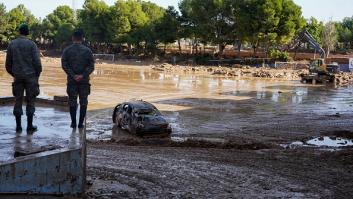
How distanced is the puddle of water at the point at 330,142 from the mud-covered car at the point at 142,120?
17.0 feet

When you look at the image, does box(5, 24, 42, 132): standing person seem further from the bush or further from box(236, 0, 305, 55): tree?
the bush

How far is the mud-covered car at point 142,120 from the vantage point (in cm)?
1795

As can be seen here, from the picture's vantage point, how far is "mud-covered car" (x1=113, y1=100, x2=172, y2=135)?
17953 mm

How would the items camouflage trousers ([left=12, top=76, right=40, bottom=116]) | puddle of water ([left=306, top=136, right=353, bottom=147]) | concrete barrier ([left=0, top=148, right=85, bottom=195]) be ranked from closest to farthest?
concrete barrier ([left=0, top=148, right=85, bottom=195]) < camouflage trousers ([left=12, top=76, right=40, bottom=116]) < puddle of water ([left=306, top=136, right=353, bottom=147])

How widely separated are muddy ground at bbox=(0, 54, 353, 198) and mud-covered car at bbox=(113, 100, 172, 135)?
458 millimetres

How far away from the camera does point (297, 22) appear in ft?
224

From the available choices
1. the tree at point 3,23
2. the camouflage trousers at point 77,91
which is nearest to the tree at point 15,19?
the tree at point 3,23

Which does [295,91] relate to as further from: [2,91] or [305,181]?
[305,181]

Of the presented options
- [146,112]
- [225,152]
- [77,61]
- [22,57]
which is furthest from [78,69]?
[146,112]

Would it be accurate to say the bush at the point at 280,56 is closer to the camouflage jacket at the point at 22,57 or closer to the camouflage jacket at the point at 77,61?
the camouflage jacket at the point at 77,61

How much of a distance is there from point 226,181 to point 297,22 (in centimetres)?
6071

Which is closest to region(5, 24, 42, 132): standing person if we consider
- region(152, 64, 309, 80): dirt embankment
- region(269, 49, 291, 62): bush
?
region(152, 64, 309, 80): dirt embankment

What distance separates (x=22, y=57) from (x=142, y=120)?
9338 mm

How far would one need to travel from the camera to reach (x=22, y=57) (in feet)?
29.5
